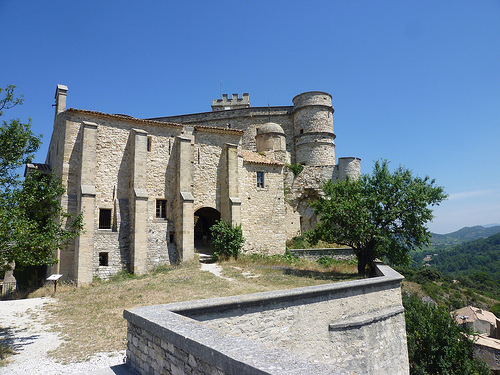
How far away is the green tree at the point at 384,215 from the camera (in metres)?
18.4

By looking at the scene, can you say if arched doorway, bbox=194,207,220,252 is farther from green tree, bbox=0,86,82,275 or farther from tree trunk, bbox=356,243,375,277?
green tree, bbox=0,86,82,275

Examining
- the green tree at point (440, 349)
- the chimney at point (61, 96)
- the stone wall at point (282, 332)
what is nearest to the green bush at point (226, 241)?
the stone wall at point (282, 332)

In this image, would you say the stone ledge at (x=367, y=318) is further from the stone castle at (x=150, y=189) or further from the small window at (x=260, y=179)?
the small window at (x=260, y=179)

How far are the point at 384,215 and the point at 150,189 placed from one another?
50.4 ft

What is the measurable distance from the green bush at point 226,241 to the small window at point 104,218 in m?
7.05

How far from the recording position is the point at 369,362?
1216 cm

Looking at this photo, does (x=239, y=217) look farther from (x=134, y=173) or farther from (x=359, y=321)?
(x=359, y=321)

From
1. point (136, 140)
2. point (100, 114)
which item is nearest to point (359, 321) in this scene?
point (136, 140)

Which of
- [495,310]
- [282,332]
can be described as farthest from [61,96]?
[495,310]

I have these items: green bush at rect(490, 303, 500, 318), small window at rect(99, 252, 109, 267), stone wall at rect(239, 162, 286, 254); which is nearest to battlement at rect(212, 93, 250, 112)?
stone wall at rect(239, 162, 286, 254)

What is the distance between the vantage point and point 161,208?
74.7 ft

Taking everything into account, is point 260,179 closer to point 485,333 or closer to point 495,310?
point 485,333

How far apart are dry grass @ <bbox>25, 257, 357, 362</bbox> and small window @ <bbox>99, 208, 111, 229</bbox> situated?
363cm

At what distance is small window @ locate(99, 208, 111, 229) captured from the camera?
20.9m
